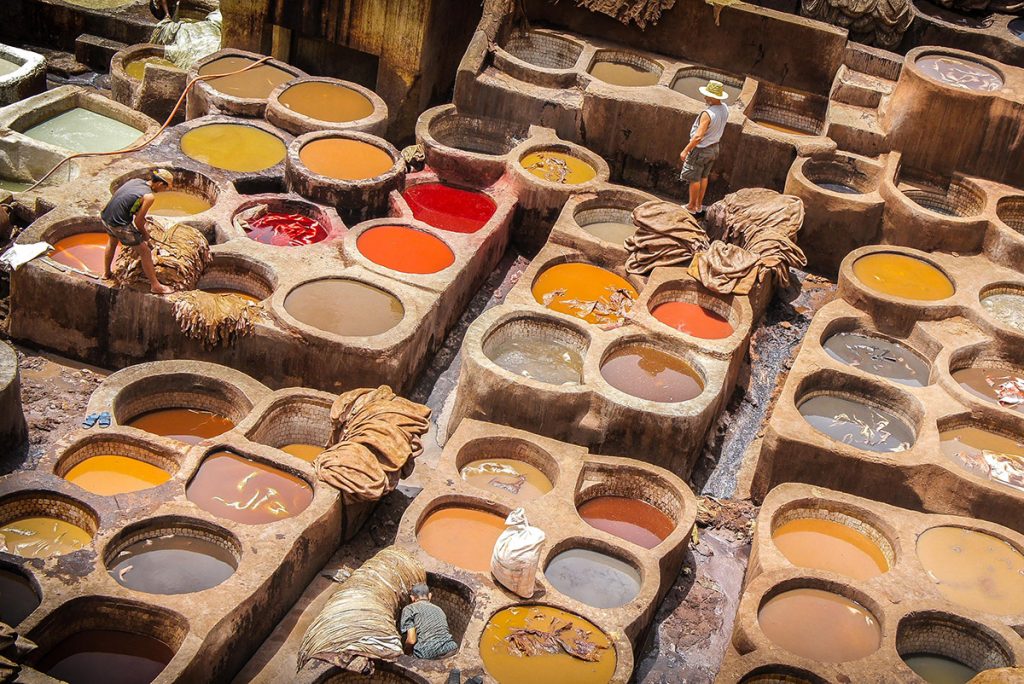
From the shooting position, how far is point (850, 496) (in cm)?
1107

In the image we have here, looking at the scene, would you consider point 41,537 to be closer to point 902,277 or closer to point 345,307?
point 345,307

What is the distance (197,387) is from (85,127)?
16.9 feet

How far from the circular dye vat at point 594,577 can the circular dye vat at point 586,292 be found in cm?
301

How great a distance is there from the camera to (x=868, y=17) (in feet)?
54.4

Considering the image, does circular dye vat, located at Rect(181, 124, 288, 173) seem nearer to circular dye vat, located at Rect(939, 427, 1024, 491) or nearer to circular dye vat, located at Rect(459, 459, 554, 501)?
circular dye vat, located at Rect(459, 459, 554, 501)

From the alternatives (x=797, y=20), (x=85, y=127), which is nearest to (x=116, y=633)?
(x=85, y=127)

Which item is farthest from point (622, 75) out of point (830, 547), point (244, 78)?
point (830, 547)

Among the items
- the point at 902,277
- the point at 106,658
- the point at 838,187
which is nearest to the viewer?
the point at 106,658

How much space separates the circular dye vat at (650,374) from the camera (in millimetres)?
11922

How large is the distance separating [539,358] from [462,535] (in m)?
2.55

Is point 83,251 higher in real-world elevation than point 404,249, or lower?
lower

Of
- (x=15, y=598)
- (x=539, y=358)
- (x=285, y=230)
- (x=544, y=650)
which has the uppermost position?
→ (x=285, y=230)

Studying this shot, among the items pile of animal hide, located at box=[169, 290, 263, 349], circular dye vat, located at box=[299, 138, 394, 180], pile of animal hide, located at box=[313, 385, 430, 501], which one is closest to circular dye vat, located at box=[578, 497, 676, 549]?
pile of animal hide, located at box=[313, 385, 430, 501]

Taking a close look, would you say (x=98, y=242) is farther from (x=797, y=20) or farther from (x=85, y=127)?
(x=797, y=20)
